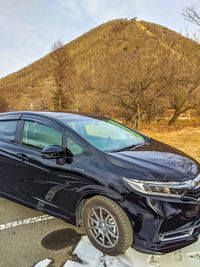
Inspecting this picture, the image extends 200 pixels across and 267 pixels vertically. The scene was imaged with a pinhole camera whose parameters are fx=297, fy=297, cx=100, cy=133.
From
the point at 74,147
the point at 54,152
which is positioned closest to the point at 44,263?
the point at 54,152

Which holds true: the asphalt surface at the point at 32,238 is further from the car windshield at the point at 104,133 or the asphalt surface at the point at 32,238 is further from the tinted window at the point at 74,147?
the car windshield at the point at 104,133

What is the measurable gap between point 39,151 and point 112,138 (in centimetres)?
94

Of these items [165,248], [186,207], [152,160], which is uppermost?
[152,160]

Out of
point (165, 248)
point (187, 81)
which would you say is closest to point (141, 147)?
point (165, 248)

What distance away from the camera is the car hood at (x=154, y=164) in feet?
9.62

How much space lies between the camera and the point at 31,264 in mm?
2904

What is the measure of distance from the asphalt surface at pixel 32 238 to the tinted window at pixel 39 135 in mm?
996

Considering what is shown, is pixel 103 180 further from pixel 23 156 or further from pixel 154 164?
pixel 23 156

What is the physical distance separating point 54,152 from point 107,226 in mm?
981

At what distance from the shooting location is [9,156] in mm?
4008

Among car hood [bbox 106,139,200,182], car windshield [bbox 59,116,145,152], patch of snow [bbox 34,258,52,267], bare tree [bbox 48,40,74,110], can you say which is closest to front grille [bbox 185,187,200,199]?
car hood [bbox 106,139,200,182]

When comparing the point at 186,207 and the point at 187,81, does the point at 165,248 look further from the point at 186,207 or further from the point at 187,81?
the point at 187,81

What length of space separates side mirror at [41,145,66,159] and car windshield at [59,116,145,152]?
1.02ft

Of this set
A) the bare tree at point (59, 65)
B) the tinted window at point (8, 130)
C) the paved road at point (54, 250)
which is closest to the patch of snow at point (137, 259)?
the paved road at point (54, 250)
